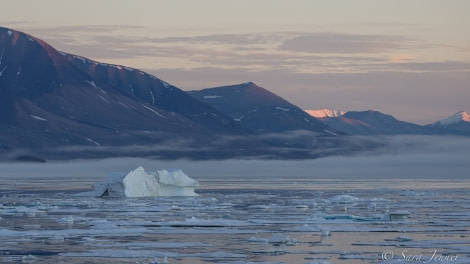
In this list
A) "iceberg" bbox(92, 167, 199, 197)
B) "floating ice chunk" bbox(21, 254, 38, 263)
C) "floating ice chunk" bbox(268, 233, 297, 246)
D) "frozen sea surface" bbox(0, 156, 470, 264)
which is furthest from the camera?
"iceberg" bbox(92, 167, 199, 197)

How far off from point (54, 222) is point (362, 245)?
1432 cm

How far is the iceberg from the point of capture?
68062 mm

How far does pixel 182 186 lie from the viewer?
71625 mm

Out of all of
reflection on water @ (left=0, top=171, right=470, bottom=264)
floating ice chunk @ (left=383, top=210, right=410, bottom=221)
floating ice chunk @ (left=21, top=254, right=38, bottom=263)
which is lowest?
floating ice chunk @ (left=21, top=254, right=38, bottom=263)

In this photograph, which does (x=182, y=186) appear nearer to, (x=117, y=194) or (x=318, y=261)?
(x=117, y=194)

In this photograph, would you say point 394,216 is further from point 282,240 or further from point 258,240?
point 282,240

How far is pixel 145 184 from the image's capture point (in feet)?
231

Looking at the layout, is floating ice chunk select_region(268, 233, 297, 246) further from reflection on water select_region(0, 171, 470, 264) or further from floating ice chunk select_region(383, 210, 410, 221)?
floating ice chunk select_region(383, 210, 410, 221)

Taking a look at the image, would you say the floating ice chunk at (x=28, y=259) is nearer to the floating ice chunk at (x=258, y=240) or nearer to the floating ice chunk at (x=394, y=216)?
the floating ice chunk at (x=258, y=240)

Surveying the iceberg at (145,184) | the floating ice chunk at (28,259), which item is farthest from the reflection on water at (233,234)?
the iceberg at (145,184)

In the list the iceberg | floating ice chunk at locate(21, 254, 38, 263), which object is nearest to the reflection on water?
floating ice chunk at locate(21, 254, 38, 263)

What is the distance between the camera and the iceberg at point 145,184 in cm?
6806

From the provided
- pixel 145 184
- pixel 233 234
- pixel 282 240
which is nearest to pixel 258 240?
pixel 282 240

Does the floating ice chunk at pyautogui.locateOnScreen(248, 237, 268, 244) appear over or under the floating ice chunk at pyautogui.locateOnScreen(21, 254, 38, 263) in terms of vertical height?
over
